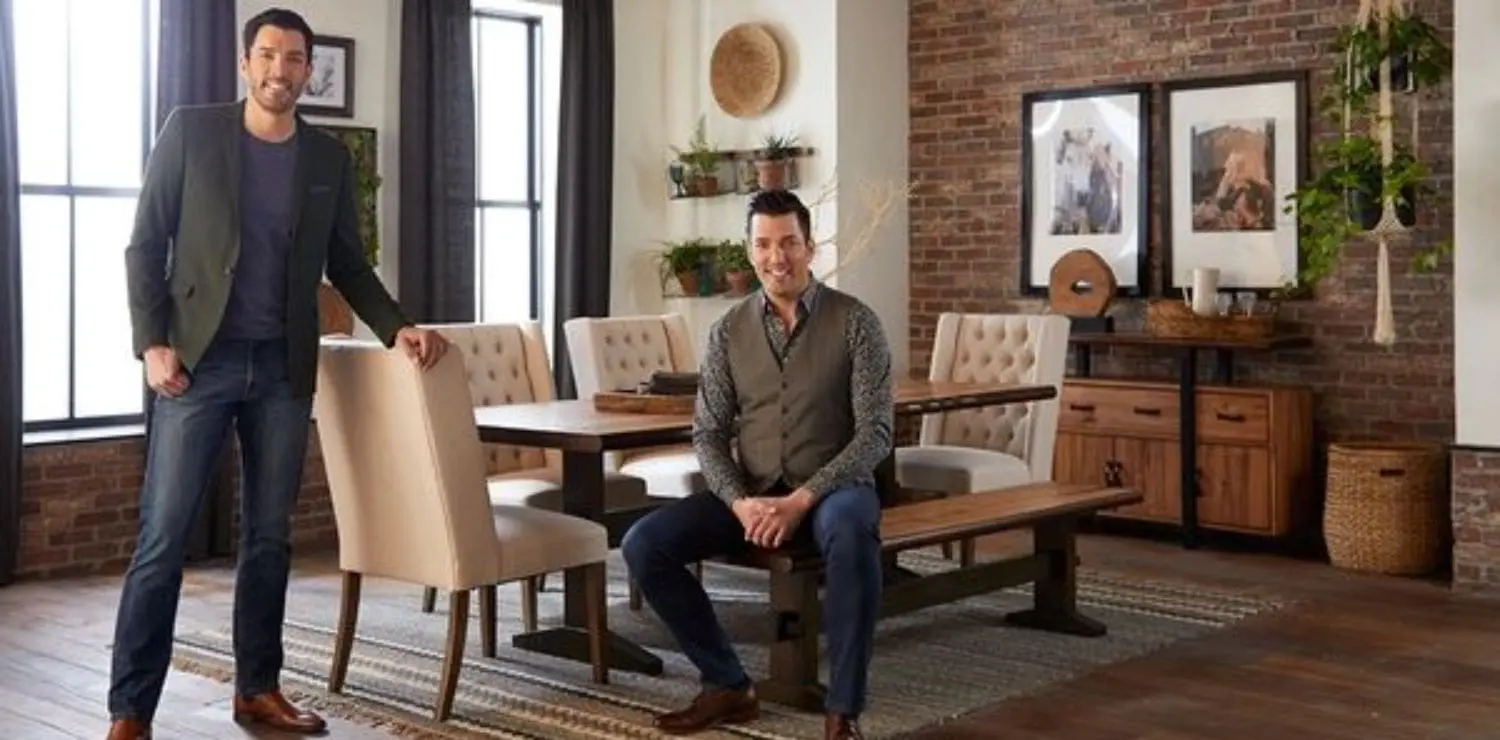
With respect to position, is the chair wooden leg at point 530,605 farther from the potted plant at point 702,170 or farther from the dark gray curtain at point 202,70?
the potted plant at point 702,170

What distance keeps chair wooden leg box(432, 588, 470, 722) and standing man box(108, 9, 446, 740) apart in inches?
17.5

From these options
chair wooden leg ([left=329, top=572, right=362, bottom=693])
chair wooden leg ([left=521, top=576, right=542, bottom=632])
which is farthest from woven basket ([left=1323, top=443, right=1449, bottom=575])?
chair wooden leg ([left=329, top=572, right=362, bottom=693])

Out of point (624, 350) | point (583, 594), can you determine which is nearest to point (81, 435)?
point (624, 350)

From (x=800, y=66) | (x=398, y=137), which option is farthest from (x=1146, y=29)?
(x=398, y=137)

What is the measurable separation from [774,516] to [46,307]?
3.93 m

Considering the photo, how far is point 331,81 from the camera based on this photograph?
7543 millimetres

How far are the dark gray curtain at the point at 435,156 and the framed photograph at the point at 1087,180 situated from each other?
2620 mm

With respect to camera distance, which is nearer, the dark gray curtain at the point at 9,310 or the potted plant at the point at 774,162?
the dark gray curtain at the point at 9,310

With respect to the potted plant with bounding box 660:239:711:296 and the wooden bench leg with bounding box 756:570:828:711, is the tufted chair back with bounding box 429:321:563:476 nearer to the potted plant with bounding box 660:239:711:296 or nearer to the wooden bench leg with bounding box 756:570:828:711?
the wooden bench leg with bounding box 756:570:828:711

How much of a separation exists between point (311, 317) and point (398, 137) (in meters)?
3.70

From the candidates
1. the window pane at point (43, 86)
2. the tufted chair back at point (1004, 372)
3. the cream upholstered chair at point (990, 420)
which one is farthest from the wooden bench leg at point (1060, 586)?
the window pane at point (43, 86)

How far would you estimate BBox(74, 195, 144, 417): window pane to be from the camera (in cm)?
711

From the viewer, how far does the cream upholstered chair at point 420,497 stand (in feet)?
14.5

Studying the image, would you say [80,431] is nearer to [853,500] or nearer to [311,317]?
[311,317]
